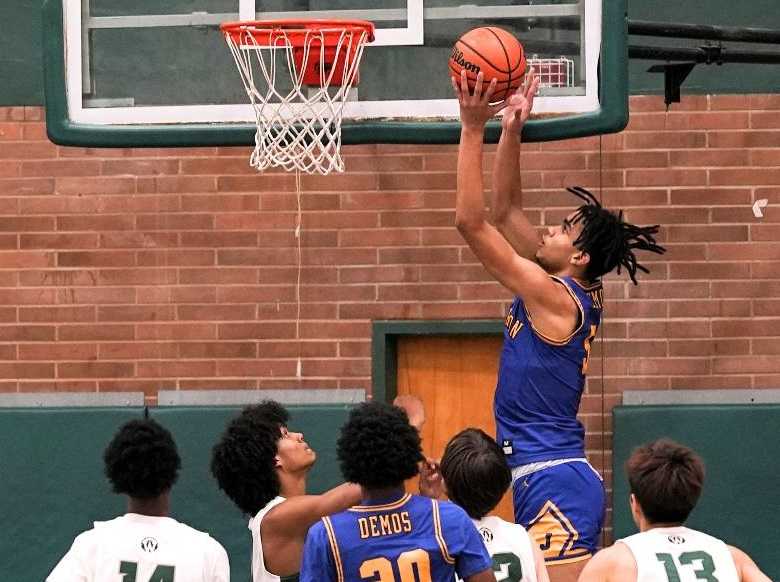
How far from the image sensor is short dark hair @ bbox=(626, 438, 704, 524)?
4.62m

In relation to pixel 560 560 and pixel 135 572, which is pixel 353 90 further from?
pixel 135 572

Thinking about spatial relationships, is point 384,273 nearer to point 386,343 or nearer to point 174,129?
point 386,343

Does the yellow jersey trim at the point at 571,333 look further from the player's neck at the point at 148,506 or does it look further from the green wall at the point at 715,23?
the green wall at the point at 715,23

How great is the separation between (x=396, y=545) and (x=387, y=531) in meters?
0.05

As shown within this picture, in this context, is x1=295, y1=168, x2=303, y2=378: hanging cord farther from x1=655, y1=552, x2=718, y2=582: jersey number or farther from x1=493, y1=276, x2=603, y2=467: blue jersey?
x1=655, y1=552, x2=718, y2=582: jersey number

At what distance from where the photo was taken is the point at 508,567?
5180 mm

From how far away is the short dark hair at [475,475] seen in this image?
5.22 metres

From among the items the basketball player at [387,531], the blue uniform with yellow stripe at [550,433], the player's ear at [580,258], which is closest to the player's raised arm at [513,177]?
the player's ear at [580,258]

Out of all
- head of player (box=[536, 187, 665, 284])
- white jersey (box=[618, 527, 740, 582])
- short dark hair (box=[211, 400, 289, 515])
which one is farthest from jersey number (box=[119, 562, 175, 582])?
head of player (box=[536, 187, 665, 284])

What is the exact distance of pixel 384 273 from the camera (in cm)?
892

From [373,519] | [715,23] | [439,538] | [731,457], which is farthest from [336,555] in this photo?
[715,23]

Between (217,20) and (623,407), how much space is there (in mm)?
3231

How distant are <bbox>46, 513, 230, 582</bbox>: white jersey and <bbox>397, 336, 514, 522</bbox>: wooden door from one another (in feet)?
12.6

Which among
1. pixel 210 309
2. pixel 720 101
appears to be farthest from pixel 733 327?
pixel 210 309
